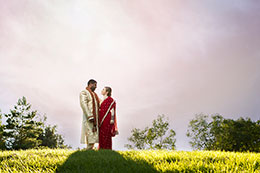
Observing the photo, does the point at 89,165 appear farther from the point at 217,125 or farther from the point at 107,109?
the point at 217,125

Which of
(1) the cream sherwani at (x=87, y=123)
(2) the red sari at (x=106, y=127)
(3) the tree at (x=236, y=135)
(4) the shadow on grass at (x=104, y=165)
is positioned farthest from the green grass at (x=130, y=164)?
(3) the tree at (x=236, y=135)

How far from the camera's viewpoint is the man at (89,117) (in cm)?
1010

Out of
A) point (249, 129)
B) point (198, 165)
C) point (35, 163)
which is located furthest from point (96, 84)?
point (249, 129)

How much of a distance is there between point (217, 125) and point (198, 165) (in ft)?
77.7

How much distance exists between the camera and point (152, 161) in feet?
21.9

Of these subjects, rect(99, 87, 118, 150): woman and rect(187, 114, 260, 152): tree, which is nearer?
rect(99, 87, 118, 150): woman

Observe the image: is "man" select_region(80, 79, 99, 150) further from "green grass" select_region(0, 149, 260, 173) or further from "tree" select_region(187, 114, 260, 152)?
"tree" select_region(187, 114, 260, 152)

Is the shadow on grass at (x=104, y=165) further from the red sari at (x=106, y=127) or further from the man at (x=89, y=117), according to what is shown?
the red sari at (x=106, y=127)

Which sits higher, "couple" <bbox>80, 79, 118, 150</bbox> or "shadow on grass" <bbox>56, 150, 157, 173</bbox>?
"couple" <bbox>80, 79, 118, 150</bbox>

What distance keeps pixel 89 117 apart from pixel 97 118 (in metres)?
0.42

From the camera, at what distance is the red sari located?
1038 cm

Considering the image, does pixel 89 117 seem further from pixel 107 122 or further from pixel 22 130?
pixel 22 130

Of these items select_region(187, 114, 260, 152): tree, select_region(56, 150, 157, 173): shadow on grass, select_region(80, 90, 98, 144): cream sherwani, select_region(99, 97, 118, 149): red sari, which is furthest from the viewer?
select_region(187, 114, 260, 152): tree

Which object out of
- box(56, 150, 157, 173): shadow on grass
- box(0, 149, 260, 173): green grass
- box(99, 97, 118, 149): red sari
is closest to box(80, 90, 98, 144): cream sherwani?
box(99, 97, 118, 149): red sari
